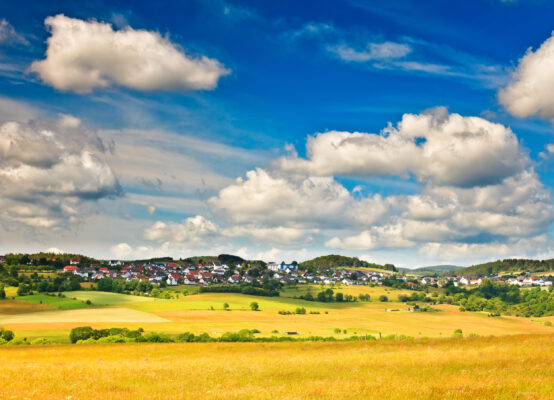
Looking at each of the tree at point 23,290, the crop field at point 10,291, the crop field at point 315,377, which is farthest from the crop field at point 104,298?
the crop field at point 315,377

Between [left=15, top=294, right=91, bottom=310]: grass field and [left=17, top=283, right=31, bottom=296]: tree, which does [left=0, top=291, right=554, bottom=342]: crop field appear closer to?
[left=15, top=294, right=91, bottom=310]: grass field

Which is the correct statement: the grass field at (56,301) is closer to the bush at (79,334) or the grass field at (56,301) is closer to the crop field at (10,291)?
the crop field at (10,291)

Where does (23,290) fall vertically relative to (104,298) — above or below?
above

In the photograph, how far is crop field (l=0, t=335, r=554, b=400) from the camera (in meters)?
18.0

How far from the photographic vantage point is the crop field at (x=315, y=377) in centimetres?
1800

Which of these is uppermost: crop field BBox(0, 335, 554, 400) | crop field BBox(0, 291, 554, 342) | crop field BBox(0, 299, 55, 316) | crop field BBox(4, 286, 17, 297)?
crop field BBox(0, 335, 554, 400)

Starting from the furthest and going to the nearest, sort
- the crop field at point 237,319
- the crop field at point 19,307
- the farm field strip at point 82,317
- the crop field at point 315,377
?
1. the crop field at point 19,307
2. the farm field strip at point 82,317
3. the crop field at point 237,319
4. the crop field at point 315,377

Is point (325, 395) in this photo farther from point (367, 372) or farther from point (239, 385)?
point (367, 372)

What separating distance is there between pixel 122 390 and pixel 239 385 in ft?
16.9

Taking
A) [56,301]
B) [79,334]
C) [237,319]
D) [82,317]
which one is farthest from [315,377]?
[56,301]

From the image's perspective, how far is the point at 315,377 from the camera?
2353cm

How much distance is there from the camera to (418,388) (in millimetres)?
18359

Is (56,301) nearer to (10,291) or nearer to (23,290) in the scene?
(23,290)

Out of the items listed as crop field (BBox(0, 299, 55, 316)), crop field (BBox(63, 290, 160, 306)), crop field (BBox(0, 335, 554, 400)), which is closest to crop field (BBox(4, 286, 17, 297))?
crop field (BBox(0, 299, 55, 316))
